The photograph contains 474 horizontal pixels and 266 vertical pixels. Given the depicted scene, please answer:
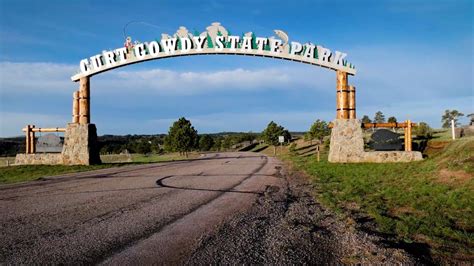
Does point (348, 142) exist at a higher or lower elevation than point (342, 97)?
lower

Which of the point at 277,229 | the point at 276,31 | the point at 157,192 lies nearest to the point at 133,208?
the point at 157,192

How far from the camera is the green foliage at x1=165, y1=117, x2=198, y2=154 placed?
208 ft

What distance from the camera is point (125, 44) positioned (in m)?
21.6

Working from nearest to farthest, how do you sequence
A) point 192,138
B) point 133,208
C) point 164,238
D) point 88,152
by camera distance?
point 164,238
point 133,208
point 88,152
point 192,138

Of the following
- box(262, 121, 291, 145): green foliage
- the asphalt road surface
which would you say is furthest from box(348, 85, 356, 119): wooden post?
box(262, 121, 291, 145): green foliage

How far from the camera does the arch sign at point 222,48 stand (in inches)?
808

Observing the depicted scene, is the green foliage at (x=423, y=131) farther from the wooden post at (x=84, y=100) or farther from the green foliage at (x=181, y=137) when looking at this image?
the green foliage at (x=181, y=137)

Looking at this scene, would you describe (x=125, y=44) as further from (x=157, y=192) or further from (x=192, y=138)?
(x=192, y=138)

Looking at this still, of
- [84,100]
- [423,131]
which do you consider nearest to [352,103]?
[423,131]

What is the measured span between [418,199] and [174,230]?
6.28 m

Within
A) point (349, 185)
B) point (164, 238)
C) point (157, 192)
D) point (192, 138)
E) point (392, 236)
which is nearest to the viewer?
point (164, 238)

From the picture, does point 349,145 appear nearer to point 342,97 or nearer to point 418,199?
point 342,97

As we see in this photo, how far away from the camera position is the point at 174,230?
18.4ft

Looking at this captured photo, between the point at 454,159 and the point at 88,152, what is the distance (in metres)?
19.4
